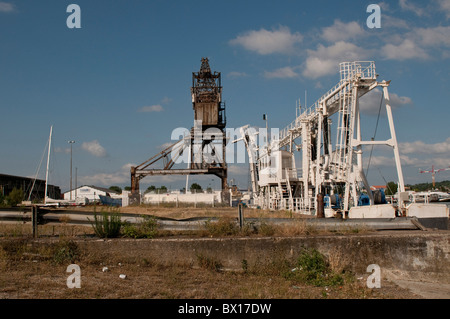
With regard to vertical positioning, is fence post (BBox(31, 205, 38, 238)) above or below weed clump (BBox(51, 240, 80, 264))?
above

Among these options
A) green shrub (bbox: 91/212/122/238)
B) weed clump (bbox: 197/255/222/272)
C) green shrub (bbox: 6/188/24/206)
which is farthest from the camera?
green shrub (bbox: 6/188/24/206)

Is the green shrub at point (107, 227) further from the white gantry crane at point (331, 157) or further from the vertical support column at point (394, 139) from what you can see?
the vertical support column at point (394, 139)

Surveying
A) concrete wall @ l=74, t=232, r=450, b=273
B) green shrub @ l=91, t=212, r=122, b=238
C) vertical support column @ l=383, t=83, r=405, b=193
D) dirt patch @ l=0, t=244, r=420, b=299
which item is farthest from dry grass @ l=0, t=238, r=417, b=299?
vertical support column @ l=383, t=83, r=405, b=193

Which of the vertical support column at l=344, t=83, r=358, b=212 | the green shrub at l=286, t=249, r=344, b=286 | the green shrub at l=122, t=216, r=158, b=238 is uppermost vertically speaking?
the vertical support column at l=344, t=83, r=358, b=212

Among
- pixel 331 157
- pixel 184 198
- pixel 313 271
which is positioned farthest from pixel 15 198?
pixel 313 271

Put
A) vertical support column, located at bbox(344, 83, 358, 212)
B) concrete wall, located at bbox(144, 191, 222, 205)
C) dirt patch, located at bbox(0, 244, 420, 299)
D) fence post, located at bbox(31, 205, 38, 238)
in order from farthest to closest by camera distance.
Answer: concrete wall, located at bbox(144, 191, 222, 205)
vertical support column, located at bbox(344, 83, 358, 212)
fence post, located at bbox(31, 205, 38, 238)
dirt patch, located at bbox(0, 244, 420, 299)

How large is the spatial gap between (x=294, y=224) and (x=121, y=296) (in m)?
4.40

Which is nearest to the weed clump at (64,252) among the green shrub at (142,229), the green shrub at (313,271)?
the green shrub at (142,229)

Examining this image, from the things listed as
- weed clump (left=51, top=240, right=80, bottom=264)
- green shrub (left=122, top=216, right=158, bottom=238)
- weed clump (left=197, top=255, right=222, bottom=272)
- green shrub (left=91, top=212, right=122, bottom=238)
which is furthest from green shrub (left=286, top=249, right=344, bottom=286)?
weed clump (left=51, top=240, right=80, bottom=264)

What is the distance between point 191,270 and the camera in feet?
24.7

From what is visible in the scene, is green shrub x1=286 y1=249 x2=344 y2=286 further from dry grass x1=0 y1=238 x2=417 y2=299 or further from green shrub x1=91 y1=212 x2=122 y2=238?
green shrub x1=91 y1=212 x2=122 y2=238

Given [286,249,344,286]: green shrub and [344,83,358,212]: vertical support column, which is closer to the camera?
[286,249,344,286]: green shrub

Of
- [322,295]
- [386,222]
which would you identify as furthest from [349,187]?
[322,295]

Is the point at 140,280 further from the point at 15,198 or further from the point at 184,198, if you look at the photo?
the point at 15,198
